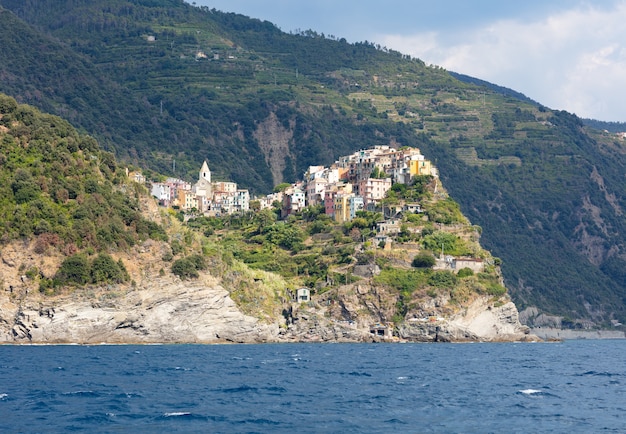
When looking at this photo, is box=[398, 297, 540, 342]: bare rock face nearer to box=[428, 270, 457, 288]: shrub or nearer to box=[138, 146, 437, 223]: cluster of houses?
box=[428, 270, 457, 288]: shrub

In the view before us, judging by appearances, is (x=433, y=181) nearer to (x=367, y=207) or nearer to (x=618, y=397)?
(x=367, y=207)

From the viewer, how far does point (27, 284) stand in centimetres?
11169

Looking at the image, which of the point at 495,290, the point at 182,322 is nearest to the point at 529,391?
the point at 182,322

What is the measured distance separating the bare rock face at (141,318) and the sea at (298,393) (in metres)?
4.99

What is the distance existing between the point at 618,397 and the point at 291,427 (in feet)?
77.4

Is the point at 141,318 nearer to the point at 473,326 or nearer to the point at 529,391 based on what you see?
the point at 473,326

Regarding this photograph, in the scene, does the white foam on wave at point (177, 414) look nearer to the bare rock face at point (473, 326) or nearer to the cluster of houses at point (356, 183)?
the bare rock face at point (473, 326)

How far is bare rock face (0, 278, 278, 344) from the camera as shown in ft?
363

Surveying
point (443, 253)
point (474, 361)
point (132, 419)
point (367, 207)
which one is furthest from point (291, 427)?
point (367, 207)

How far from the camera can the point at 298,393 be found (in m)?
68.1

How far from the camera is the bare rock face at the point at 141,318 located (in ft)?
363

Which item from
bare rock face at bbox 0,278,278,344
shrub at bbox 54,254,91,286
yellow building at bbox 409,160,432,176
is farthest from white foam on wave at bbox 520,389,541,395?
yellow building at bbox 409,160,432,176

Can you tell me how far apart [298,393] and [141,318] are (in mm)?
52399

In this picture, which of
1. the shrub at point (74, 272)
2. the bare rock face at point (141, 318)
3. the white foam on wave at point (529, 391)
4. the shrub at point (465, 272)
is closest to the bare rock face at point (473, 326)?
the shrub at point (465, 272)
